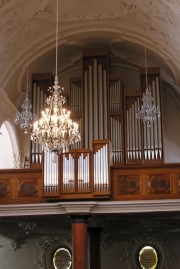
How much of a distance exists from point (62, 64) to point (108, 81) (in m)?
2.14

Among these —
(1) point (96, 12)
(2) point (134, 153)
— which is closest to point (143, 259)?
(2) point (134, 153)

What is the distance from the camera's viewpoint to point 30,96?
16.4m

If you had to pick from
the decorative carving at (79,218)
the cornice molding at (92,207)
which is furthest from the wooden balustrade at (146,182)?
the decorative carving at (79,218)

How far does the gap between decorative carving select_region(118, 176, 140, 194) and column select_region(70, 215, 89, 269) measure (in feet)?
3.53

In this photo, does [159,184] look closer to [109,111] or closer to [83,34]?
[109,111]

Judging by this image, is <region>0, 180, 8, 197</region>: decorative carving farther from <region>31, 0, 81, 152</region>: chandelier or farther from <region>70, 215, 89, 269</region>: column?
<region>31, 0, 81, 152</region>: chandelier

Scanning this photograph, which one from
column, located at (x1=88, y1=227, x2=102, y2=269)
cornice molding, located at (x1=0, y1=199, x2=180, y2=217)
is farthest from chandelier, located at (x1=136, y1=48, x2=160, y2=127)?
column, located at (x1=88, y1=227, x2=102, y2=269)

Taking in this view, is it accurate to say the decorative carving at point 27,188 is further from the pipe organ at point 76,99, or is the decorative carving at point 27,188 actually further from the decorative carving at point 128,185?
the pipe organ at point 76,99

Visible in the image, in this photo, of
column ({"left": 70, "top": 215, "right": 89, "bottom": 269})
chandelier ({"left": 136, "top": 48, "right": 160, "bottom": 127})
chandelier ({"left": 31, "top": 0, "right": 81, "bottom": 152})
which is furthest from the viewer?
chandelier ({"left": 136, "top": 48, "right": 160, "bottom": 127})

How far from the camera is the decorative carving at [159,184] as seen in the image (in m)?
12.0

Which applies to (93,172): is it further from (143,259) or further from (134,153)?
(143,259)

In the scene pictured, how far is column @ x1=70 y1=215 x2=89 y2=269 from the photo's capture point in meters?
11.5

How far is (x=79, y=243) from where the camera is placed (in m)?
11.6

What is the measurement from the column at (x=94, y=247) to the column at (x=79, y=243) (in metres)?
2.60
